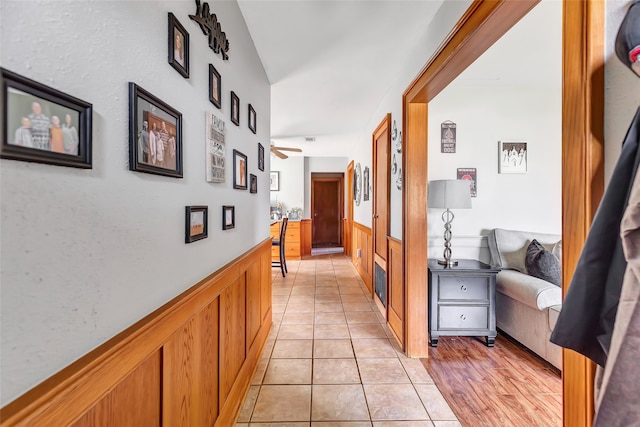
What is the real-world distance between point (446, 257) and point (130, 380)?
249 cm

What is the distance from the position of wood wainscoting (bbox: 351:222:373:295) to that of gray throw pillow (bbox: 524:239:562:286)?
1.79 m

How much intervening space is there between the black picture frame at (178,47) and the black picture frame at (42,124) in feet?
1.49

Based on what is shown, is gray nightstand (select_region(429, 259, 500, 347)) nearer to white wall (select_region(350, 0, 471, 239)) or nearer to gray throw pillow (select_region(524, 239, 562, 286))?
gray throw pillow (select_region(524, 239, 562, 286))

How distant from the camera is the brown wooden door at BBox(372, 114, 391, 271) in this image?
2.91 m

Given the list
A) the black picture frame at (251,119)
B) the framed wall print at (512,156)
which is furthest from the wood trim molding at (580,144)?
the framed wall print at (512,156)

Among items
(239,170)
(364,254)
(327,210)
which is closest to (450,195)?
(239,170)

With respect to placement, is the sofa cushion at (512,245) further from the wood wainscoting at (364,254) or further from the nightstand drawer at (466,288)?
the wood wainscoting at (364,254)

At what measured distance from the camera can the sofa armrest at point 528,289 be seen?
2.03 m

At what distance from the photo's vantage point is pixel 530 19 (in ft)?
5.98

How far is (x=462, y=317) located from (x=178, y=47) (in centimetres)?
262

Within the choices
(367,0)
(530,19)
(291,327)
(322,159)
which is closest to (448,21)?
(367,0)

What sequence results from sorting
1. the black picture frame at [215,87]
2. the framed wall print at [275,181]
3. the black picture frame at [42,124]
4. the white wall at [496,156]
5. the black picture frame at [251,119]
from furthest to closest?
the framed wall print at [275,181], the white wall at [496,156], the black picture frame at [251,119], the black picture frame at [215,87], the black picture frame at [42,124]

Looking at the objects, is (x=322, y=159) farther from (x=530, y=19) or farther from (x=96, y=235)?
(x=96, y=235)

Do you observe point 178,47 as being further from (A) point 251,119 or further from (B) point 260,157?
(B) point 260,157
